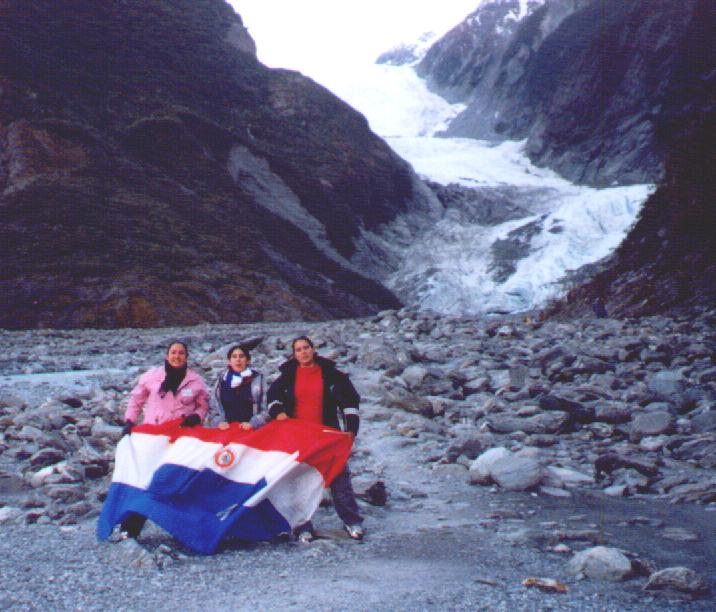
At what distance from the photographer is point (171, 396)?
15.9 feet

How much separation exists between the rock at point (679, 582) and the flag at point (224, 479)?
181cm

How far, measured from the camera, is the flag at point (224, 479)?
4348 mm

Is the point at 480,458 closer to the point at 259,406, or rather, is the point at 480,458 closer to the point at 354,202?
the point at 259,406

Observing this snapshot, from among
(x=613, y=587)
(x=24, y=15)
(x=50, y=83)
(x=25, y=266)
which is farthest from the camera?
(x=24, y=15)

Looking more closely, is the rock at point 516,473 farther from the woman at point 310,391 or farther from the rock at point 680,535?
the woman at point 310,391

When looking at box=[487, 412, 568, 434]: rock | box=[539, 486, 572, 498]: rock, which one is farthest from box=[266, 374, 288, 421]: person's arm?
box=[487, 412, 568, 434]: rock

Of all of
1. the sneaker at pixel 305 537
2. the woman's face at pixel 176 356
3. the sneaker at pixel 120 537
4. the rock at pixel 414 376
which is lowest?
the sneaker at pixel 120 537

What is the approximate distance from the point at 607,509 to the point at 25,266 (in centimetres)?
2586

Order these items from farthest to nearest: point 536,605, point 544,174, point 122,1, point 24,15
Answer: point 544,174
point 122,1
point 24,15
point 536,605

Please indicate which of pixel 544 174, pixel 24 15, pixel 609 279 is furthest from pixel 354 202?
pixel 609 279

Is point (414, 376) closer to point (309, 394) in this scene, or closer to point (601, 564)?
point (309, 394)

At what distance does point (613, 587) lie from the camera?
11.6ft

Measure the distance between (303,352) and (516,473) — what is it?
5.98 feet

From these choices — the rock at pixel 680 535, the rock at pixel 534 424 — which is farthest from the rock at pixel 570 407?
the rock at pixel 680 535
